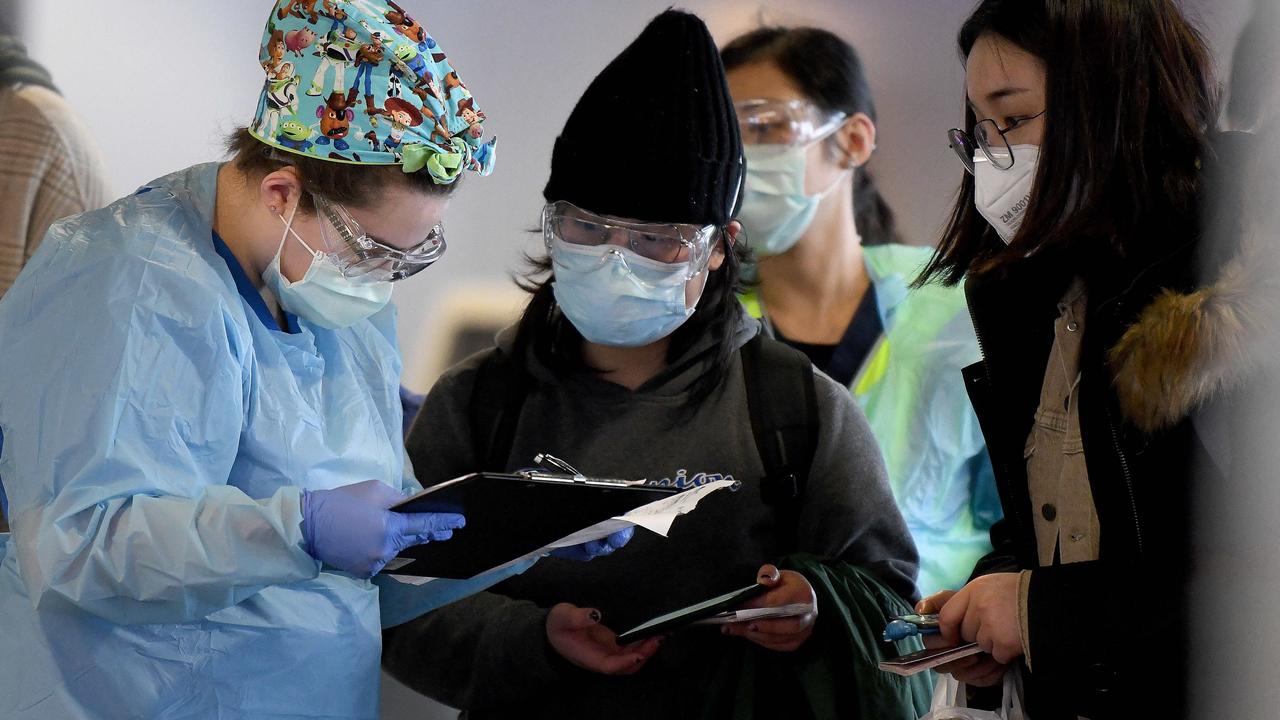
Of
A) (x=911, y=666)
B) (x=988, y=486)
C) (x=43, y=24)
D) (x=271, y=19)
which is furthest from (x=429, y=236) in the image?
(x=43, y=24)

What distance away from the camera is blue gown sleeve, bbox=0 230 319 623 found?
1441 mm

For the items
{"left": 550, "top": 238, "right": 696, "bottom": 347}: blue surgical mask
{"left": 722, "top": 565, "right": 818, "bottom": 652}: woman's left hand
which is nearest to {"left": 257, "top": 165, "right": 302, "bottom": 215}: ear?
{"left": 550, "top": 238, "right": 696, "bottom": 347}: blue surgical mask

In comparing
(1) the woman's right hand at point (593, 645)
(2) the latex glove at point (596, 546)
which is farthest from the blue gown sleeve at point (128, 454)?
(1) the woman's right hand at point (593, 645)

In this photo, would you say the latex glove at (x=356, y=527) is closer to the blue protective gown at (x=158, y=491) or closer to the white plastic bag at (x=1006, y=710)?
the blue protective gown at (x=158, y=491)

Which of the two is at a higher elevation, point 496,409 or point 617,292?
point 617,292

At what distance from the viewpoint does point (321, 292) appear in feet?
5.75

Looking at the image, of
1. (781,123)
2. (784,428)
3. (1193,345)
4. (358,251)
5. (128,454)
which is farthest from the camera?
(781,123)

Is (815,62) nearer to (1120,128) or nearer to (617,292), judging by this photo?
(617,292)

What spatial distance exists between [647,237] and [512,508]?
2.22 ft

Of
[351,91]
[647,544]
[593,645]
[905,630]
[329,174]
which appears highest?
[351,91]

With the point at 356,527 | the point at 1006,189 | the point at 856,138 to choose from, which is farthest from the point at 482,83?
the point at 356,527

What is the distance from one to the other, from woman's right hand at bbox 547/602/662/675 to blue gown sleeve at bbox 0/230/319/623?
0.56 meters

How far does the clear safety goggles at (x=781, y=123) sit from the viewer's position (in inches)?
123

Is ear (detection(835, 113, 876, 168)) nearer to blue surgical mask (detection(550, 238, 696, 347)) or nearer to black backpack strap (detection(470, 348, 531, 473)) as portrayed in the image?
blue surgical mask (detection(550, 238, 696, 347))
